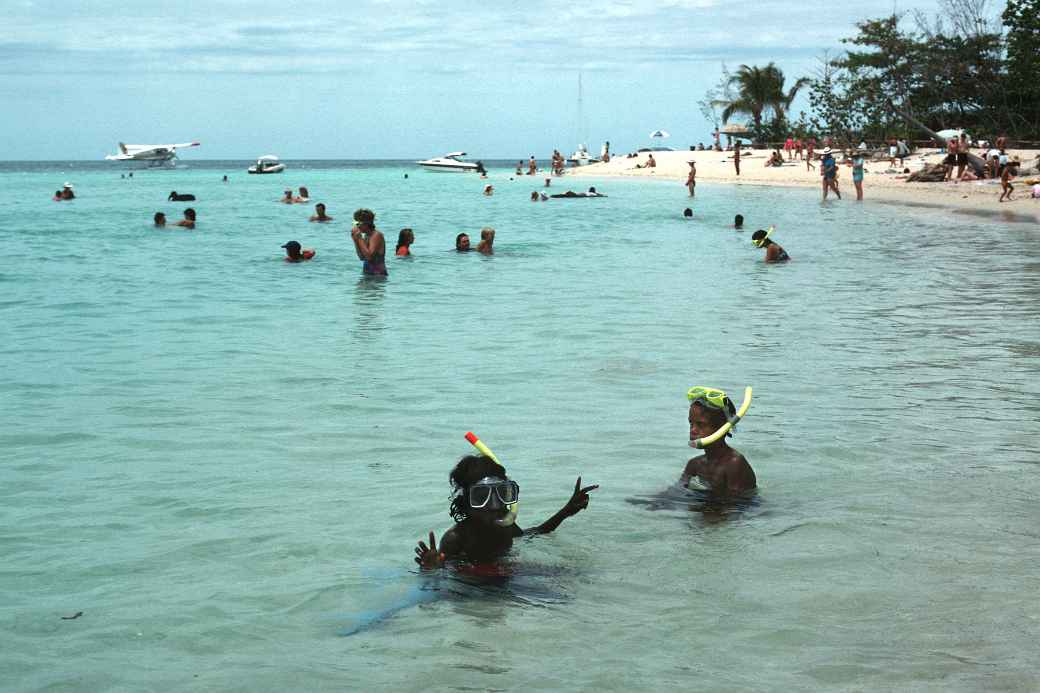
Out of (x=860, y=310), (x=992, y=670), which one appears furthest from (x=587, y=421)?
(x=860, y=310)

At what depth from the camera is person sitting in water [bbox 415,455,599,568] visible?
4.80 m

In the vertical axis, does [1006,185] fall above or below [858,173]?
below

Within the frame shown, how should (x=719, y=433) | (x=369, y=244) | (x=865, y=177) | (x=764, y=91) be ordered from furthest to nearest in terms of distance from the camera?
1. (x=764, y=91)
2. (x=865, y=177)
3. (x=369, y=244)
4. (x=719, y=433)

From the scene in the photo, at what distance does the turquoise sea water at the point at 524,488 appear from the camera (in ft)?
14.9

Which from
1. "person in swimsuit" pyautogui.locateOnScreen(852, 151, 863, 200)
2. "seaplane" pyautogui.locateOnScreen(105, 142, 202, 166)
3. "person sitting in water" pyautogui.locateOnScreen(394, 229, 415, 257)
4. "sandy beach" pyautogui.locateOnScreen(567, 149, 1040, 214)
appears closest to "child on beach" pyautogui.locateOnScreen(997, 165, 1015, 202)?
"sandy beach" pyautogui.locateOnScreen(567, 149, 1040, 214)

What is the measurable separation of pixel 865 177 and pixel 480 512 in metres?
47.6

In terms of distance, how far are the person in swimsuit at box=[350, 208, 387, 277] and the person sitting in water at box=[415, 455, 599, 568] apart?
12.7 meters

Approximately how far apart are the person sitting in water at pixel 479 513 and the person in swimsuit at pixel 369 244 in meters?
12.7

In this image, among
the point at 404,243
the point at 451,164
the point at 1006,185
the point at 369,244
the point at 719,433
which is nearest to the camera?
the point at 719,433

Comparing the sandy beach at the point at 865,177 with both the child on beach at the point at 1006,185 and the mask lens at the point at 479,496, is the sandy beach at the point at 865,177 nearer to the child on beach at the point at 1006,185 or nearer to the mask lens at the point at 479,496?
the child on beach at the point at 1006,185

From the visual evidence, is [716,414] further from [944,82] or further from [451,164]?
[451,164]

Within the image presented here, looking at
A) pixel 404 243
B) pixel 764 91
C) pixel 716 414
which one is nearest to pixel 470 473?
pixel 716 414

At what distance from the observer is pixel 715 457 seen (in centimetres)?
643

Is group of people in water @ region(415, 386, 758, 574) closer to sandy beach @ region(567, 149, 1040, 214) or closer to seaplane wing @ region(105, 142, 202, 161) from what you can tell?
sandy beach @ region(567, 149, 1040, 214)
